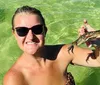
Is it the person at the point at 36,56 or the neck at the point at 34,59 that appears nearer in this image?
the person at the point at 36,56

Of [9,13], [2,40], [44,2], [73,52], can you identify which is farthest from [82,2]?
[73,52]

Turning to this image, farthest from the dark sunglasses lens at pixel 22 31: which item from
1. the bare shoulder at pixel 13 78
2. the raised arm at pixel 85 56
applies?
the raised arm at pixel 85 56

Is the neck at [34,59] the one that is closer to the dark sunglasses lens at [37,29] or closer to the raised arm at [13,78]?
the raised arm at [13,78]

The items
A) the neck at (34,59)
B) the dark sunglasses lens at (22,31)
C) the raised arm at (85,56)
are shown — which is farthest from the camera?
the raised arm at (85,56)

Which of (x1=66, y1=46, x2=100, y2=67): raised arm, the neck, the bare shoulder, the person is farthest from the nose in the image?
(x1=66, y1=46, x2=100, y2=67): raised arm

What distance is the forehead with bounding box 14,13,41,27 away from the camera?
2979 millimetres

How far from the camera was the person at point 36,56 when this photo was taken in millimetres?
2988

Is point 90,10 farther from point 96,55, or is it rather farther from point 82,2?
point 96,55

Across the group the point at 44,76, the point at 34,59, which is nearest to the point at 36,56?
the point at 34,59

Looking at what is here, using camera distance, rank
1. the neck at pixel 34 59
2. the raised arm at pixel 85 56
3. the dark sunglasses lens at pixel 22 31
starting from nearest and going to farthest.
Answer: the dark sunglasses lens at pixel 22 31 < the neck at pixel 34 59 < the raised arm at pixel 85 56

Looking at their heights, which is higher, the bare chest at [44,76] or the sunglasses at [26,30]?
the sunglasses at [26,30]

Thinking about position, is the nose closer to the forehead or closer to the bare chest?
the forehead

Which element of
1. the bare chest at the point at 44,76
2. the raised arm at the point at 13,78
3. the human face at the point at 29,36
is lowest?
the bare chest at the point at 44,76

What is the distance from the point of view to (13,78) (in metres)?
3.05
